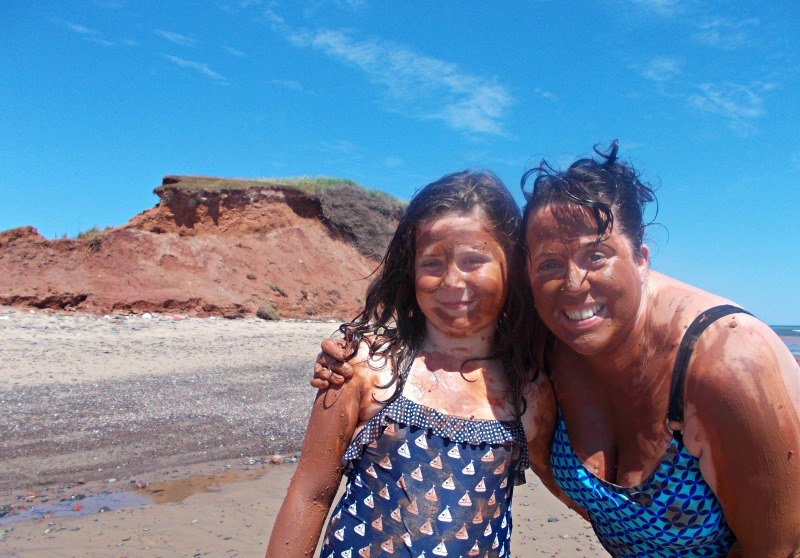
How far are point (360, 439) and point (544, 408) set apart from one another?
0.65m

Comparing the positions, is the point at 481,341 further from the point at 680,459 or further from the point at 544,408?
the point at 680,459

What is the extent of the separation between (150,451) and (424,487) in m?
5.05

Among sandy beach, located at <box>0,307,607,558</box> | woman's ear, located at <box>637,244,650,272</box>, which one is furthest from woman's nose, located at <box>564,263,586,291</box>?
sandy beach, located at <box>0,307,607,558</box>

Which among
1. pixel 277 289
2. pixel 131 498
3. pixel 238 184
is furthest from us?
pixel 238 184

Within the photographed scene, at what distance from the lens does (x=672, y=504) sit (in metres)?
1.91

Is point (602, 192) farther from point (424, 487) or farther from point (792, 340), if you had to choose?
point (792, 340)

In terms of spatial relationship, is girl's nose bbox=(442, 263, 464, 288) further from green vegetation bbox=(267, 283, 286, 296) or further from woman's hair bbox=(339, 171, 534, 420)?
green vegetation bbox=(267, 283, 286, 296)

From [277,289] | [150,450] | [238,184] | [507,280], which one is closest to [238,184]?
[238,184]

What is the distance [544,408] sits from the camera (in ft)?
7.30

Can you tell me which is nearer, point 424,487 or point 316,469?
point 424,487

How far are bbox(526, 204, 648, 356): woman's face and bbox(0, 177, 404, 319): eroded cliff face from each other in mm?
10789

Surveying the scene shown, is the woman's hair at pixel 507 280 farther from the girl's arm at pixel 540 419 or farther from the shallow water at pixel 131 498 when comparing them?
the shallow water at pixel 131 498

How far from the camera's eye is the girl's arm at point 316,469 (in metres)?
2.04

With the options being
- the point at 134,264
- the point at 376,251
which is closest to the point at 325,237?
the point at 376,251
